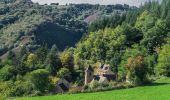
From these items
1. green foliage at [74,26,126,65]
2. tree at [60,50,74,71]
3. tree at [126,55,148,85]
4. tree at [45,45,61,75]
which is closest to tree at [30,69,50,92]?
tree at [126,55,148,85]

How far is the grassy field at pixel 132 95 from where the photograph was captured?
64062 millimetres

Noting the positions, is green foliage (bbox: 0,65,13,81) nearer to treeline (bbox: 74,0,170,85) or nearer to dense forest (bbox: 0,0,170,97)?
dense forest (bbox: 0,0,170,97)

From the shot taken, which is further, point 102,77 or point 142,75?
point 102,77

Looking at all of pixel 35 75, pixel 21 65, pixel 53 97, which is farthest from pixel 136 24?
pixel 53 97

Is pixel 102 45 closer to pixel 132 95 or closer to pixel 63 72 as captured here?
pixel 63 72

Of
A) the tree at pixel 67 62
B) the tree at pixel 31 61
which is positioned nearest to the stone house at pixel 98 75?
the tree at pixel 67 62

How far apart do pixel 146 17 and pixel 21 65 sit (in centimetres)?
4524

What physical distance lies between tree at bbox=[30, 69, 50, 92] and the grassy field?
38.4ft

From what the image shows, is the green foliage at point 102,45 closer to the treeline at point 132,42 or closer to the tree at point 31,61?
the treeline at point 132,42

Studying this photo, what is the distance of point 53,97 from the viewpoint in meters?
73.4

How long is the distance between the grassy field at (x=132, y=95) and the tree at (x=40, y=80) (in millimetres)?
11707

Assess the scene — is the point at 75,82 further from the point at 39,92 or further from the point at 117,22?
the point at 117,22

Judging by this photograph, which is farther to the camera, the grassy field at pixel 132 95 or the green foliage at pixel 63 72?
the green foliage at pixel 63 72

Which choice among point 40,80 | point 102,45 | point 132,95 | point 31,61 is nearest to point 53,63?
point 31,61
